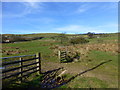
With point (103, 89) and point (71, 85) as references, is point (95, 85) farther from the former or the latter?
point (71, 85)

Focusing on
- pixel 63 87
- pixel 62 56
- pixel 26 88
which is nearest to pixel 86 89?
pixel 63 87

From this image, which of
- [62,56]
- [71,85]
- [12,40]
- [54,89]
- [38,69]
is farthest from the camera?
[12,40]

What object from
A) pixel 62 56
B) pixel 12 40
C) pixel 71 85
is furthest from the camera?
pixel 12 40

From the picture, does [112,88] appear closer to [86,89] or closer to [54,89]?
[86,89]

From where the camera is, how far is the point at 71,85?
5707 mm

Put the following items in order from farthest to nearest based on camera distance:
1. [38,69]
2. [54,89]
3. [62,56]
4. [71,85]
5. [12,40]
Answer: [12,40] → [62,56] → [38,69] → [71,85] → [54,89]

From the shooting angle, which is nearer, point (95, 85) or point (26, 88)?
point (26, 88)

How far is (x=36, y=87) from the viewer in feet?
17.5

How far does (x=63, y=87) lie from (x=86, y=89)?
3.53 feet

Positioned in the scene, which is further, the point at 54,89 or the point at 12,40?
the point at 12,40

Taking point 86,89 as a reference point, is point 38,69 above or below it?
above

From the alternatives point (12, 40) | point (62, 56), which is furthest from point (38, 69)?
point (12, 40)

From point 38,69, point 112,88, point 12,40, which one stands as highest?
point 12,40

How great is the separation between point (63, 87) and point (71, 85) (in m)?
0.51
